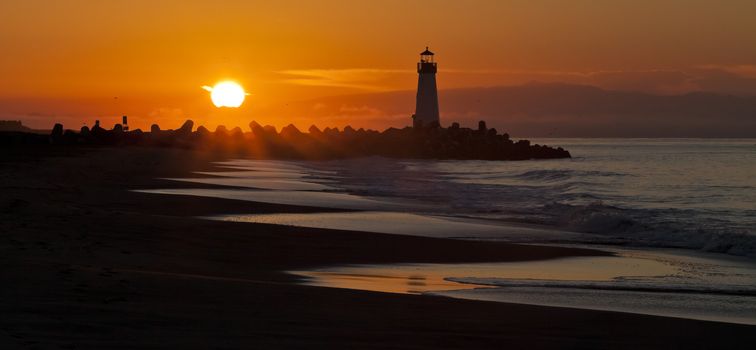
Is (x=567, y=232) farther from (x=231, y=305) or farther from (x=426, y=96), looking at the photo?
(x=426, y=96)

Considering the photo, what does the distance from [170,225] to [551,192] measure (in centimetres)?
1757

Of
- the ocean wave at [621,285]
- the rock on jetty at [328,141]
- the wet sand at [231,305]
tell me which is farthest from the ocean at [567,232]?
the rock on jetty at [328,141]

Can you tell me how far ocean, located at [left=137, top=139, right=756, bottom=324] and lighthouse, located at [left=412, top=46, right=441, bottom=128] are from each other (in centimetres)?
3865

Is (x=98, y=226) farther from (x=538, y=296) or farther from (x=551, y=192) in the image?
(x=551, y=192)

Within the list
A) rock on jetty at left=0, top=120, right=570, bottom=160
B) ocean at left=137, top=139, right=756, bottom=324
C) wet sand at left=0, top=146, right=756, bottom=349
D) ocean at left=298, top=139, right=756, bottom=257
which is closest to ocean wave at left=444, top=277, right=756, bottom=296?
ocean at left=137, top=139, right=756, bottom=324

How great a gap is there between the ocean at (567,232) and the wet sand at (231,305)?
0.79 metres

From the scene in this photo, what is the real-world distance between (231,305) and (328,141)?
2350 inches

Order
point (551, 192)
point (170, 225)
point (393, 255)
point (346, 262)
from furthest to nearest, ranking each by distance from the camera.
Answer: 1. point (551, 192)
2. point (170, 225)
3. point (393, 255)
4. point (346, 262)

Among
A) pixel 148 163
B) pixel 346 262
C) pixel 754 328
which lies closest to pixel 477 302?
pixel 754 328

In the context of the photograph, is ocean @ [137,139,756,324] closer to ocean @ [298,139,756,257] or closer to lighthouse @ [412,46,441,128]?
ocean @ [298,139,756,257]

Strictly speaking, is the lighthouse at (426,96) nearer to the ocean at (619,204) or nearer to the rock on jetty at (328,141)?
the rock on jetty at (328,141)

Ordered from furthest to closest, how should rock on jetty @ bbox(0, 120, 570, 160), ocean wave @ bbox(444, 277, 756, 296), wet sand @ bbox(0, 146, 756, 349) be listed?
rock on jetty @ bbox(0, 120, 570, 160), ocean wave @ bbox(444, 277, 756, 296), wet sand @ bbox(0, 146, 756, 349)

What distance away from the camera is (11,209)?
488 inches

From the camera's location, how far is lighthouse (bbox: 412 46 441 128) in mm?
71438
